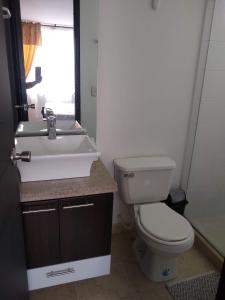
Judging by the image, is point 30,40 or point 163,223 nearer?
point 30,40

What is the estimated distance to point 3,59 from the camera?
99cm

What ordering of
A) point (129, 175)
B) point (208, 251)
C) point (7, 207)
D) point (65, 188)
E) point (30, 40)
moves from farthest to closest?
point (208, 251) < point (129, 175) < point (30, 40) < point (65, 188) < point (7, 207)

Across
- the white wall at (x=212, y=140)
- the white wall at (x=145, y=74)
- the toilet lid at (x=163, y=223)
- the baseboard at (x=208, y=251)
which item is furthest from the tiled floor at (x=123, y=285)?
the white wall at (x=145, y=74)

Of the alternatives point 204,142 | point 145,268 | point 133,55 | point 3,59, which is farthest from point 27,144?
point 204,142

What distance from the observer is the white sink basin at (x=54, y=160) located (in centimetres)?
146

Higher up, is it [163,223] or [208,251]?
[163,223]

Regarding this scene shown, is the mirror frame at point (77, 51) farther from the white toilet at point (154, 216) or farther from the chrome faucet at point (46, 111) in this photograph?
the white toilet at point (154, 216)

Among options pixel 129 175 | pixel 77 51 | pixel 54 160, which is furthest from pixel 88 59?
pixel 129 175

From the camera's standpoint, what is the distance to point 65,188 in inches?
57.4

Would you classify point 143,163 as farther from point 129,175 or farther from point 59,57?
point 59,57

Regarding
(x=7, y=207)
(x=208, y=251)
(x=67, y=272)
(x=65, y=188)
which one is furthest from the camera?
(x=208, y=251)

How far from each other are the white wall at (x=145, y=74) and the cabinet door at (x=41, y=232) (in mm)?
738

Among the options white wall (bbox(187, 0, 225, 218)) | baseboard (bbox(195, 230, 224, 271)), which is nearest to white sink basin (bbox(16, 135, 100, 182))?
white wall (bbox(187, 0, 225, 218))

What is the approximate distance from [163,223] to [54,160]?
87 centimetres
